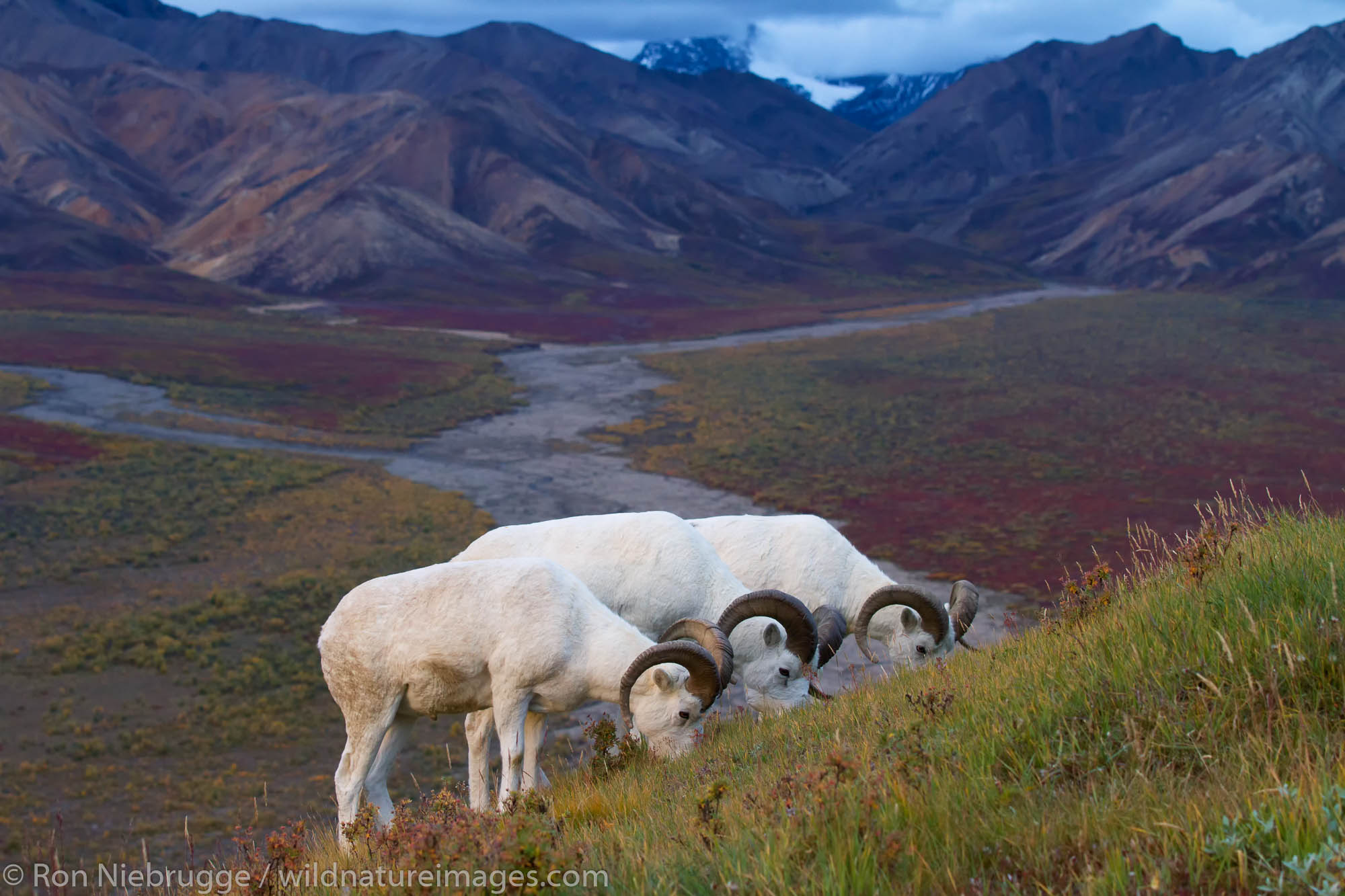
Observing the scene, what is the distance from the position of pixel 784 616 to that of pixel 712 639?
1.49 m

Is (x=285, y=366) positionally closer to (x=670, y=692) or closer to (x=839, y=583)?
(x=839, y=583)

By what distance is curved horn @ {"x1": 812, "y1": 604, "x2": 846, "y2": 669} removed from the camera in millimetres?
10914

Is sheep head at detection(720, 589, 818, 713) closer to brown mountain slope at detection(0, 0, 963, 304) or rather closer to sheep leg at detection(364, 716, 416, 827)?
sheep leg at detection(364, 716, 416, 827)

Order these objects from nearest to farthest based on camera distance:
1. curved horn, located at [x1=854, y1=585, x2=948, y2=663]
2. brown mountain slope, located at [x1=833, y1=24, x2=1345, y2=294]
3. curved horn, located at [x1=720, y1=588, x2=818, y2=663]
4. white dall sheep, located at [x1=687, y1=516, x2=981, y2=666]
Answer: curved horn, located at [x1=720, y1=588, x2=818, y2=663], curved horn, located at [x1=854, y1=585, x2=948, y2=663], white dall sheep, located at [x1=687, y1=516, x2=981, y2=666], brown mountain slope, located at [x1=833, y1=24, x2=1345, y2=294]

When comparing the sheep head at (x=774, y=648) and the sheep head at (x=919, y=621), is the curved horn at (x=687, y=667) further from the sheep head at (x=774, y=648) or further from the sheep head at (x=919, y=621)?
the sheep head at (x=919, y=621)

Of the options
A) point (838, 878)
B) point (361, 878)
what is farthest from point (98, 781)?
point (838, 878)

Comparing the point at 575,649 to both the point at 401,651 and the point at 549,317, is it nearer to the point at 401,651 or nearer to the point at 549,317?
the point at 401,651

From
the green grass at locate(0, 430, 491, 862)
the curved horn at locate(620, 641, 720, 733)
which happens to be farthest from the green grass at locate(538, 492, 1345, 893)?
the green grass at locate(0, 430, 491, 862)

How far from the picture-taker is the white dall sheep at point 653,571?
10.3m

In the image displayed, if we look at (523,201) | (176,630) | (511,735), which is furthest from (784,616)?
(523,201)

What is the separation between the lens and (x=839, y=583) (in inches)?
508

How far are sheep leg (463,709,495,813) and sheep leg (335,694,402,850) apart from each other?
2.50ft

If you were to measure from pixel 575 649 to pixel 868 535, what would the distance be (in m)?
20.0

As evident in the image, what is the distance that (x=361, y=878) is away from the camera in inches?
196
